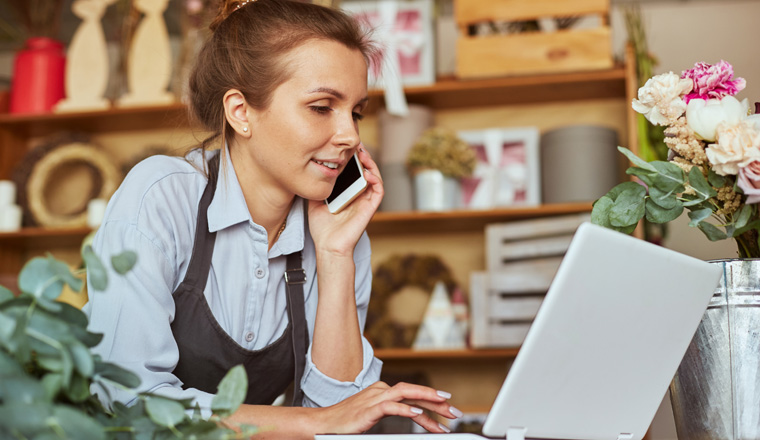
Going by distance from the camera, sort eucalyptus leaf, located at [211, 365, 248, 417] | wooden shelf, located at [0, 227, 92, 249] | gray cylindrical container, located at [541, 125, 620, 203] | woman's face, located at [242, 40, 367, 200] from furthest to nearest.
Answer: wooden shelf, located at [0, 227, 92, 249] → gray cylindrical container, located at [541, 125, 620, 203] → woman's face, located at [242, 40, 367, 200] → eucalyptus leaf, located at [211, 365, 248, 417]

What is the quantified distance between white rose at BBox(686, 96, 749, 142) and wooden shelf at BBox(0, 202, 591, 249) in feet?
6.06

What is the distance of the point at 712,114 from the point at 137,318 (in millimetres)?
822

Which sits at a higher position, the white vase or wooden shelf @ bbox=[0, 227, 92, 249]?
the white vase

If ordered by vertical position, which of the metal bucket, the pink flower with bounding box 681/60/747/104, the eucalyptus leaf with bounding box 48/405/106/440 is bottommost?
the metal bucket

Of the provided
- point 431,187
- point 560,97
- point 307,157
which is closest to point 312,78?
point 307,157

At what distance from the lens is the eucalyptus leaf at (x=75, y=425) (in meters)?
0.58

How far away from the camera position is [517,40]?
2.88 m

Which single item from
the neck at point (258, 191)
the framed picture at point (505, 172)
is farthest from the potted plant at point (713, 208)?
the framed picture at point (505, 172)

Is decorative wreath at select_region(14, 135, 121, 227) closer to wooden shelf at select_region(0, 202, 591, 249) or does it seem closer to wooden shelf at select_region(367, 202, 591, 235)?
wooden shelf at select_region(0, 202, 591, 249)

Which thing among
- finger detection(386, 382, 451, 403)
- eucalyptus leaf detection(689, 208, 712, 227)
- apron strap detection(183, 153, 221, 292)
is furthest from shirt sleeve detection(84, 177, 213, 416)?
eucalyptus leaf detection(689, 208, 712, 227)

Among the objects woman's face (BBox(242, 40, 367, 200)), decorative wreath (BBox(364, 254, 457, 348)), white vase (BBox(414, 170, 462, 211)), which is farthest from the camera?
decorative wreath (BBox(364, 254, 457, 348))

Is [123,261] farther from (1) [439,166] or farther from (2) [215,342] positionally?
(1) [439,166]

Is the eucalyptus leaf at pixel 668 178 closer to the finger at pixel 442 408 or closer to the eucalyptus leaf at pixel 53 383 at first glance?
the finger at pixel 442 408

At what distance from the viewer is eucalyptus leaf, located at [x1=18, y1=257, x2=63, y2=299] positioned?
64 centimetres
